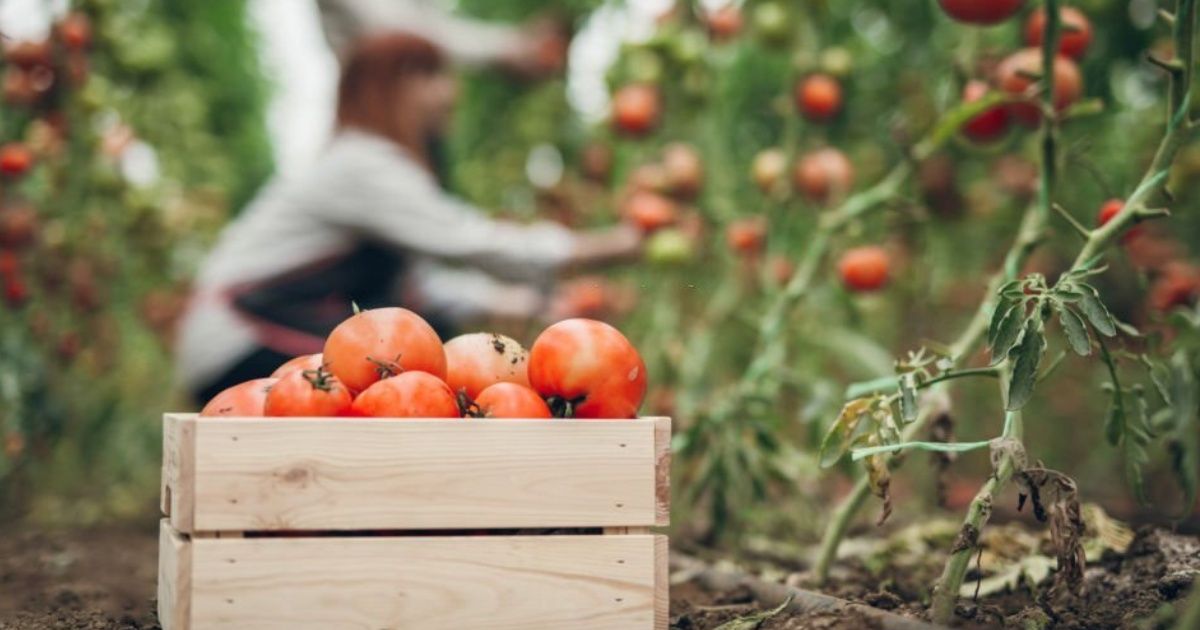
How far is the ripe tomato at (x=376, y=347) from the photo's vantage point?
1.61m

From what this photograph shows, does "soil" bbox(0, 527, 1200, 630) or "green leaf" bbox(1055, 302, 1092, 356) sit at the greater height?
"green leaf" bbox(1055, 302, 1092, 356)

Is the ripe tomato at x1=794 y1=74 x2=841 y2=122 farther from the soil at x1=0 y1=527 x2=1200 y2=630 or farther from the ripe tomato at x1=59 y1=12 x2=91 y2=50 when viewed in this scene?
the ripe tomato at x1=59 y1=12 x2=91 y2=50

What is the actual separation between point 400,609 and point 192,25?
708 centimetres

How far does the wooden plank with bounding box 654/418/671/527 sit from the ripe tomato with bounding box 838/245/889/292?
4.37 feet

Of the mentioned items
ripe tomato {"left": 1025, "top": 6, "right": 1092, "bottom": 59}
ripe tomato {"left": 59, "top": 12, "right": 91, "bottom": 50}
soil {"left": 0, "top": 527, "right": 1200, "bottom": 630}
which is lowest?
soil {"left": 0, "top": 527, "right": 1200, "bottom": 630}

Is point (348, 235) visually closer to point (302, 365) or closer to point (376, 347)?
point (302, 365)

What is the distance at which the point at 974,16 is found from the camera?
2145 millimetres

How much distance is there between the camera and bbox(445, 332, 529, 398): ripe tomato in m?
1.72

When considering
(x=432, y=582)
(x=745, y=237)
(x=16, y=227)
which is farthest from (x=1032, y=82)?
(x=16, y=227)

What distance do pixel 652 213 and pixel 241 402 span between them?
1701 mm

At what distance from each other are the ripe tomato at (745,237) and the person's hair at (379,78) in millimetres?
968

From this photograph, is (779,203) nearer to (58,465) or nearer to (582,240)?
(582,240)

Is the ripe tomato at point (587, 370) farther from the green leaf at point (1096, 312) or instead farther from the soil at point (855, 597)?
the green leaf at point (1096, 312)

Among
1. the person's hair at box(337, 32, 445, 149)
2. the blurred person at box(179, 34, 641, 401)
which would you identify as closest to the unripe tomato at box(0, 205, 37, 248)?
the blurred person at box(179, 34, 641, 401)
